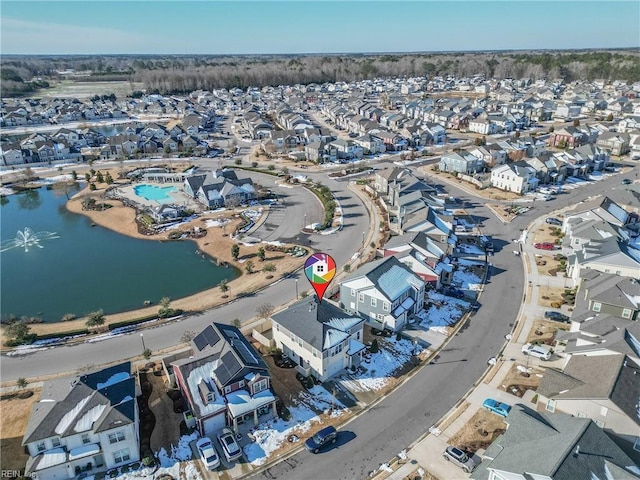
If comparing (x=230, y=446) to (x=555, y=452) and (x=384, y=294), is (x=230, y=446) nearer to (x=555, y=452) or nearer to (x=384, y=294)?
(x=384, y=294)

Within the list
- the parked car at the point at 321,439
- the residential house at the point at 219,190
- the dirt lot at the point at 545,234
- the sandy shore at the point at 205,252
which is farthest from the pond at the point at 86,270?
the dirt lot at the point at 545,234

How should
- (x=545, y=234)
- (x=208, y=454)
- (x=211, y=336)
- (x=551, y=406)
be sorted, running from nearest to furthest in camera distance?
(x=208, y=454) < (x=551, y=406) < (x=211, y=336) < (x=545, y=234)

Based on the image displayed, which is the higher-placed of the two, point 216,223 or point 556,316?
point 216,223

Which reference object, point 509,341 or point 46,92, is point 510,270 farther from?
point 46,92

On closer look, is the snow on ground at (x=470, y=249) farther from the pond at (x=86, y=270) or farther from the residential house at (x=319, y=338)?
the pond at (x=86, y=270)

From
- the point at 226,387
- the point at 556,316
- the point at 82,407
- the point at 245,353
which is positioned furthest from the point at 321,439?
the point at 556,316

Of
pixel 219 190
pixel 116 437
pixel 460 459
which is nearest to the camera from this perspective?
pixel 460 459
